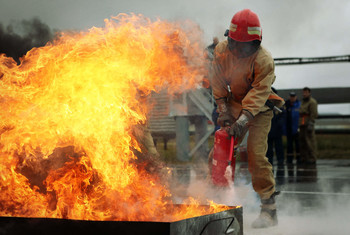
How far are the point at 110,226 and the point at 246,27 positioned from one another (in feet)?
9.09

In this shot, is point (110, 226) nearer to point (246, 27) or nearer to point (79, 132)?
point (79, 132)

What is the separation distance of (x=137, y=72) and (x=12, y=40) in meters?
1.37

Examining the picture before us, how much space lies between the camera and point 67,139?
364 cm

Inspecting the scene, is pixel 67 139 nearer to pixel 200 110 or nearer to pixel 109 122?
pixel 109 122

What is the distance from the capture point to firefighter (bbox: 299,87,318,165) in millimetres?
14642

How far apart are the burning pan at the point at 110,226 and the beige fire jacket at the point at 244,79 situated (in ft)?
6.26

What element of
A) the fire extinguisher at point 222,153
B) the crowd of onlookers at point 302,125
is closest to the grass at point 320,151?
the crowd of onlookers at point 302,125

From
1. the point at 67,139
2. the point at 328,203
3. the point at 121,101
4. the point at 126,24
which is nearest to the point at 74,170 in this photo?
the point at 67,139

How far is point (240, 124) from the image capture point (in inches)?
198

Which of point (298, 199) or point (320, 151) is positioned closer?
point (298, 199)

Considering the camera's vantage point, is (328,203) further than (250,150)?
Yes

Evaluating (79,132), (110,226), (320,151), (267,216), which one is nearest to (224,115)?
(267,216)

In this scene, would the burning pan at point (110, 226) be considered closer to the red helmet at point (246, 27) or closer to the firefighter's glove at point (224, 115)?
the firefighter's glove at point (224, 115)

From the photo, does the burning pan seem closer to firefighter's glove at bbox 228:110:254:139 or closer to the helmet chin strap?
firefighter's glove at bbox 228:110:254:139
